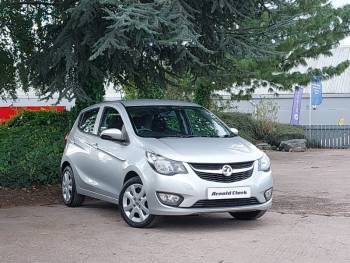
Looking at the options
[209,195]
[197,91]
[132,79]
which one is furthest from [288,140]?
[209,195]

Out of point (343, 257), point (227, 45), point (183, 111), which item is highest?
point (227, 45)

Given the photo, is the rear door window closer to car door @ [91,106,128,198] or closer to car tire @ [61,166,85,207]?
car door @ [91,106,128,198]

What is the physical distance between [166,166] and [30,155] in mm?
4509

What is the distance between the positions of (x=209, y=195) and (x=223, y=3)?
3.63 meters

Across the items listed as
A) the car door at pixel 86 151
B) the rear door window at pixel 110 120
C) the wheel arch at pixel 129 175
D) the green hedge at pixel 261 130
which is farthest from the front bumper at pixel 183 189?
the green hedge at pixel 261 130

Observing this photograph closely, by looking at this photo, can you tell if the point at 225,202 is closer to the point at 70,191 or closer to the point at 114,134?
the point at 114,134

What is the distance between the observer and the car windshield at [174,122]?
8938 mm

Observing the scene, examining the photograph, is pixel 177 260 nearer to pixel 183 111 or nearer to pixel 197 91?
pixel 183 111

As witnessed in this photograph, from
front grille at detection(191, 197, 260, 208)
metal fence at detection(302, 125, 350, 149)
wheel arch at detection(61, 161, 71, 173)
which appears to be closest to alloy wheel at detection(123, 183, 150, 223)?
front grille at detection(191, 197, 260, 208)

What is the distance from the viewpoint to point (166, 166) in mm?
7891

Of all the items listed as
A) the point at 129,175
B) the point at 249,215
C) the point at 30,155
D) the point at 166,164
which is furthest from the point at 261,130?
the point at 166,164

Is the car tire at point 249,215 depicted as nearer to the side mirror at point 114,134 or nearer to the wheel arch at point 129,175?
the wheel arch at point 129,175

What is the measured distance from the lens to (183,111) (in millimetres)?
9539

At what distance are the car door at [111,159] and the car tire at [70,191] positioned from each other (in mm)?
987
